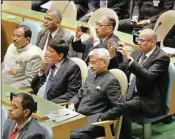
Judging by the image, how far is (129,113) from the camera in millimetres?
→ 4129

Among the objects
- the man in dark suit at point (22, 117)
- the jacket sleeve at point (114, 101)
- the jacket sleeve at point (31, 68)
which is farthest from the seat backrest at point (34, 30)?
the man in dark suit at point (22, 117)

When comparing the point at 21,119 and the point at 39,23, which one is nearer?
the point at 21,119

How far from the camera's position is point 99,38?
482cm

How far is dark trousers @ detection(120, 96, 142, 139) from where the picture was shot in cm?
398

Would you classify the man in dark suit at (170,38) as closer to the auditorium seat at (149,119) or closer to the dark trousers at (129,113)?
the auditorium seat at (149,119)

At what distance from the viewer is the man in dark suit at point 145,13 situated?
6.23 meters

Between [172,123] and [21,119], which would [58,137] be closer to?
[21,119]

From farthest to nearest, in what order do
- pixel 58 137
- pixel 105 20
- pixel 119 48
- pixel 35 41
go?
pixel 35 41 → pixel 105 20 → pixel 119 48 → pixel 58 137

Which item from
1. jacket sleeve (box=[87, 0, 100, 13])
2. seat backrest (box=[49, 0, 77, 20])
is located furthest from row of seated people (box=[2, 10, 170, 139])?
jacket sleeve (box=[87, 0, 100, 13])

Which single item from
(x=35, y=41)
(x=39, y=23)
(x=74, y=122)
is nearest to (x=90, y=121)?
(x=74, y=122)

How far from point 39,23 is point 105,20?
150cm

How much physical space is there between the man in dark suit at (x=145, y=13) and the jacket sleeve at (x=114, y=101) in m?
2.37

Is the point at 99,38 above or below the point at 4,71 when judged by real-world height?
above

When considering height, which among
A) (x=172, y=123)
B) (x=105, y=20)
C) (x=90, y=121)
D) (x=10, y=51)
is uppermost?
(x=105, y=20)
